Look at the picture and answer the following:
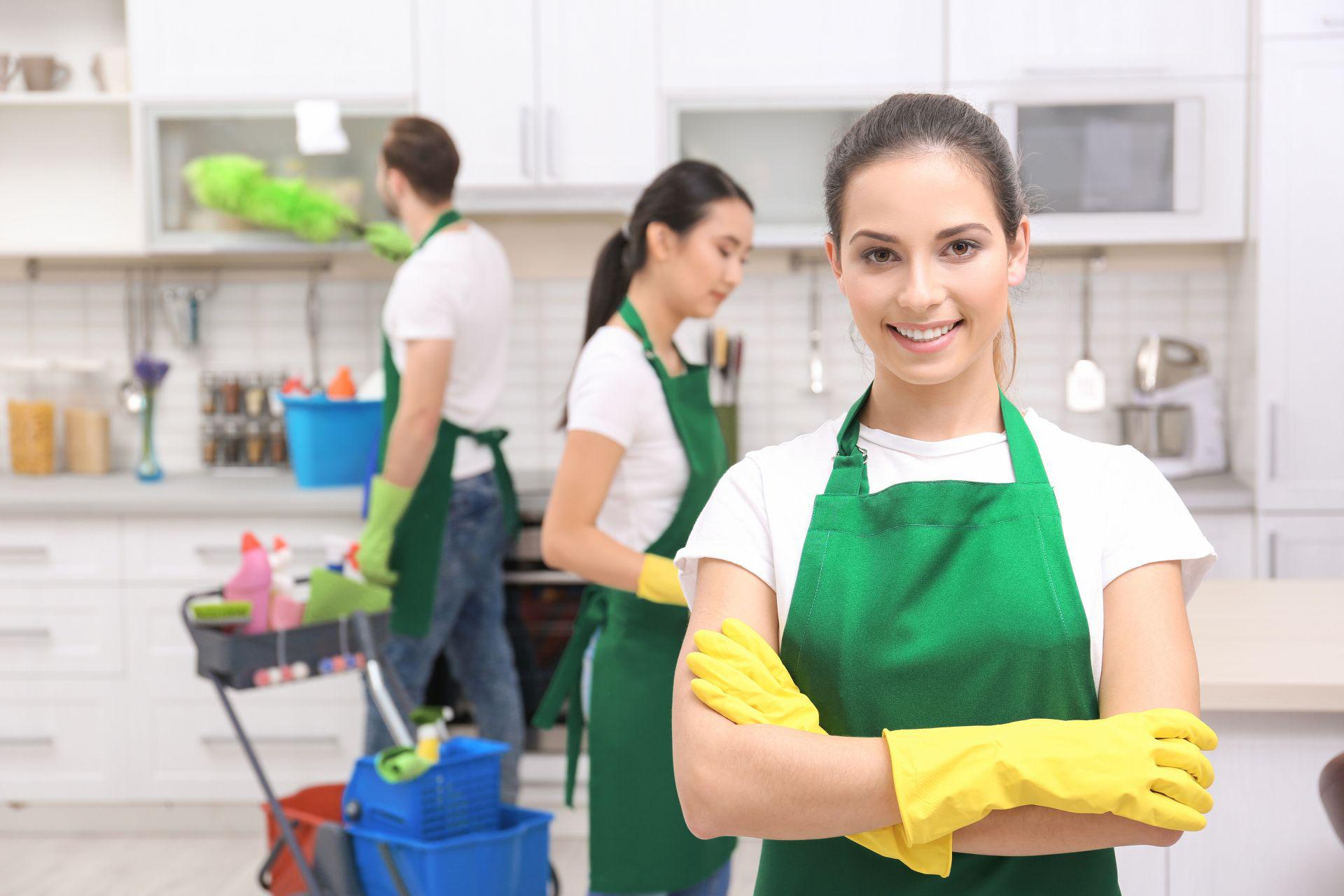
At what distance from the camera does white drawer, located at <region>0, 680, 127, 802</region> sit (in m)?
3.28

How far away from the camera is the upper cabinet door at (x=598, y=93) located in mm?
3295

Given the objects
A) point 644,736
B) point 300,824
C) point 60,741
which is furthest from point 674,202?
point 60,741

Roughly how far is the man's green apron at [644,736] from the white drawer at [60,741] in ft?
6.28

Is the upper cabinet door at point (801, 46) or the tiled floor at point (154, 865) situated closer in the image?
the tiled floor at point (154, 865)

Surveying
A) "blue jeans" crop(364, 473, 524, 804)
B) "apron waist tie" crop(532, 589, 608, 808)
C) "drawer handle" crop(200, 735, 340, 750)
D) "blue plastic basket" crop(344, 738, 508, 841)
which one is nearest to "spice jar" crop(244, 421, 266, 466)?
"drawer handle" crop(200, 735, 340, 750)

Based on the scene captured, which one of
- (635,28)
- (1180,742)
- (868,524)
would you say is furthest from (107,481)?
(1180,742)

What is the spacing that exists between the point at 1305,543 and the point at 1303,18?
4.11 feet

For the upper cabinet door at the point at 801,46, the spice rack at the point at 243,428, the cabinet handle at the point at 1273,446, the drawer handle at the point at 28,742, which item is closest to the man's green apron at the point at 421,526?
the upper cabinet door at the point at 801,46

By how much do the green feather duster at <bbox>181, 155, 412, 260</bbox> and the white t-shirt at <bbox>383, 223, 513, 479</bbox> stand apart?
0.55 metres

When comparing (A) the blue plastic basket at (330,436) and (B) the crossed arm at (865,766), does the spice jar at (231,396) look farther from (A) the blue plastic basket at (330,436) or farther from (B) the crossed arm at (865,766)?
(B) the crossed arm at (865,766)

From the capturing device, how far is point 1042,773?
0.90 m

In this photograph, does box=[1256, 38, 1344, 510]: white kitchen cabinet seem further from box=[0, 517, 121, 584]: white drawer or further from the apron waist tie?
box=[0, 517, 121, 584]: white drawer

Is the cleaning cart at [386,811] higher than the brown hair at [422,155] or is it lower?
lower

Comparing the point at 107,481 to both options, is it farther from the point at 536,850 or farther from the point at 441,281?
the point at 536,850
